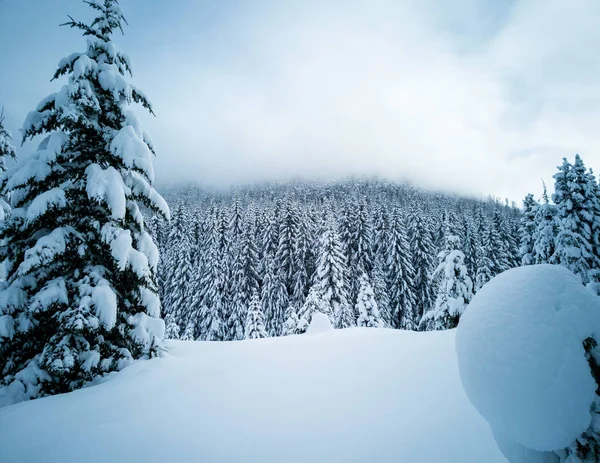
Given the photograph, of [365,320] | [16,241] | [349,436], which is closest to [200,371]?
[349,436]

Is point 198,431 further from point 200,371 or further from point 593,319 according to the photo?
point 593,319

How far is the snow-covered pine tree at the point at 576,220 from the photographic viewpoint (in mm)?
16438

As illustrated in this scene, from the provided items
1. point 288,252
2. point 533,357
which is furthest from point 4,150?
point 288,252

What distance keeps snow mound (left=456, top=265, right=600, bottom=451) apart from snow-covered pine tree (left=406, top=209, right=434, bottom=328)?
37505mm

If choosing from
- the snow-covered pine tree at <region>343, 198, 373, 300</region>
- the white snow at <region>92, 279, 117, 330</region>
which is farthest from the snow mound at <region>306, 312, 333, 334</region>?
the snow-covered pine tree at <region>343, 198, 373, 300</region>

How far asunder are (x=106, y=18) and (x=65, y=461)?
30.2ft

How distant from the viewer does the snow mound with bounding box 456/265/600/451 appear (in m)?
2.00

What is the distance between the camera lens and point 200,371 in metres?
5.51

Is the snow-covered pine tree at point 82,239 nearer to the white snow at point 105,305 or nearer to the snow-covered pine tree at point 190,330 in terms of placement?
the white snow at point 105,305

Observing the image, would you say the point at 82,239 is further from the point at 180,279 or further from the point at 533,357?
the point at 180,279

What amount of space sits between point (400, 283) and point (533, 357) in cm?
3667

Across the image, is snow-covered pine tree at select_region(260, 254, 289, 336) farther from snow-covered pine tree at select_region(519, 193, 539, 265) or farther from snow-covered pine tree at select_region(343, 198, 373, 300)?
snow-covered pine tree at select_region(519, 193, 539, 265)

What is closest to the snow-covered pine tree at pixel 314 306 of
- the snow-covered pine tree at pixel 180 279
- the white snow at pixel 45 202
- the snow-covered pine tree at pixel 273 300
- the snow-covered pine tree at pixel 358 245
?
the snow-covered pine tree at pixel 273 300

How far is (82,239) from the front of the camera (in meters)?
6.11
